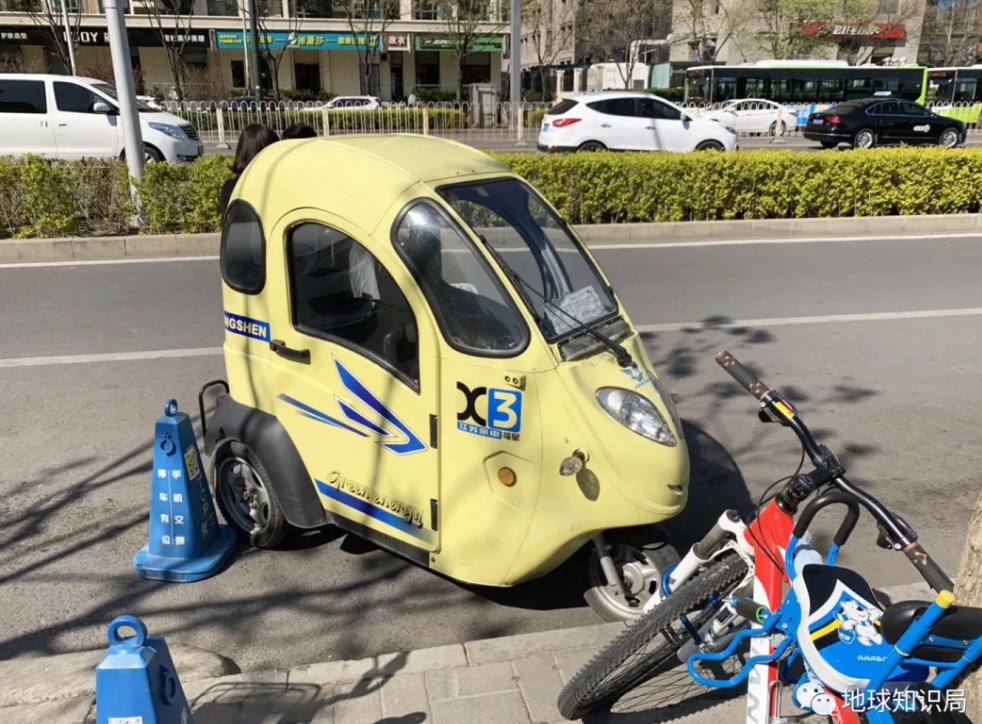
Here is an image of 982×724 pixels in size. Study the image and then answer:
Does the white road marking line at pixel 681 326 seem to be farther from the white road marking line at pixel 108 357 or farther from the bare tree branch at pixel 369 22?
the bare tree branch at pixel 369 22

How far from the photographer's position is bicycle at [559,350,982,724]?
1.92 metres

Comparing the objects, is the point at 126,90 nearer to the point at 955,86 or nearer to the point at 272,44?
the point at 272,44

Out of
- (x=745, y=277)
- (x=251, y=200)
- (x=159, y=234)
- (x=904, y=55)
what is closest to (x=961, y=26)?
(x=904, y=55)

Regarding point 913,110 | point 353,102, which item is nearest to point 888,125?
point 913,110

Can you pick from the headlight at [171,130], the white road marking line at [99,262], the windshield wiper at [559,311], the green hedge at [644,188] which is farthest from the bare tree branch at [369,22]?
the windshield wiper at [559,311]

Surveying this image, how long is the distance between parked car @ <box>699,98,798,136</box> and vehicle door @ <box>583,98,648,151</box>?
11.8m

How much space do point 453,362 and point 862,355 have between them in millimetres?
4920

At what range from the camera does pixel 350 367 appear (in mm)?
3293

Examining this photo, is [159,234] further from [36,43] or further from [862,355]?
[36,43]

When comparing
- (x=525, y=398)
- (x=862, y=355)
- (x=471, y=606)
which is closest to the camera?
(x=525, y=398)

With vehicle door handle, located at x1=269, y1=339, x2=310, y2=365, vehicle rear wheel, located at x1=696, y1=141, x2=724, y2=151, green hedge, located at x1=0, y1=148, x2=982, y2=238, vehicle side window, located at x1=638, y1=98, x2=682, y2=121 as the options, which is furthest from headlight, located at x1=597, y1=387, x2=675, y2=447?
vehicle side window, located at x1=638, y1=98, x2=682, y2=121

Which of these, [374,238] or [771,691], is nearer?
[771,691]

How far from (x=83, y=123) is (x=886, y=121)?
68.3 ft

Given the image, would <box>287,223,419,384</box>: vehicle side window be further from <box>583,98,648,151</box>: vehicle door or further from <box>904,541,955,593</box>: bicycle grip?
<box>583,98,648,151</box>: vehicle door
